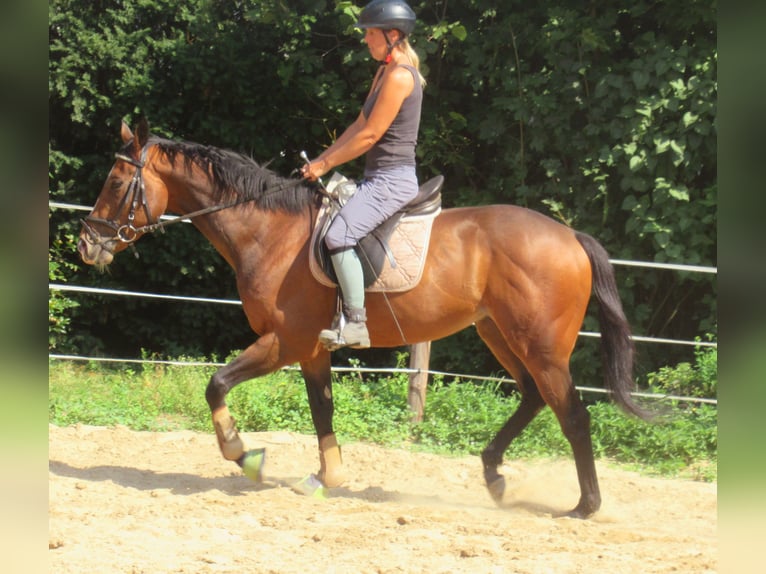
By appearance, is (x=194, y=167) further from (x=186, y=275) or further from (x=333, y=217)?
(x=186, y=275)

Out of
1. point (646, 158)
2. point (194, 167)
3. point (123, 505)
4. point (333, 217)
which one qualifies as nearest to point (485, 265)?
point (333, 217)

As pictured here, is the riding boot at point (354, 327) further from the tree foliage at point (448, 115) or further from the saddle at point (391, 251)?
the tree foliage at point (448, 115)

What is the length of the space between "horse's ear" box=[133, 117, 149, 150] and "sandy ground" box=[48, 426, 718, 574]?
2226mm

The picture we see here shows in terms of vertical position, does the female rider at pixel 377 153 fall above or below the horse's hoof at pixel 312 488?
above

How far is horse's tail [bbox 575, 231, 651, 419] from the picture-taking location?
528 centimetres

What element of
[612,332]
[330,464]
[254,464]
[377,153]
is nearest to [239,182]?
[377,153]

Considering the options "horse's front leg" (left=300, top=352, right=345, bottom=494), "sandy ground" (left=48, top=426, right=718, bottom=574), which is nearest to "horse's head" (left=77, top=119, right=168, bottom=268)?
"horse's front leg" (left=300, top=352, right=345, bottom=494)

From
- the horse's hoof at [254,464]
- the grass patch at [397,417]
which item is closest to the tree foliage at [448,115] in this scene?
the grass patch at [397,417]

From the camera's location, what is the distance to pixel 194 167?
5.52m

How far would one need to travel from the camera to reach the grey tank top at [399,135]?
512cm

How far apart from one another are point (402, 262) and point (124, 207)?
1825 millimetres

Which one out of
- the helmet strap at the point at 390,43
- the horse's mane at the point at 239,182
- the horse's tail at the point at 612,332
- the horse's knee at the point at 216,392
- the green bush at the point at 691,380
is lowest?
the green bush at the point at 691,380

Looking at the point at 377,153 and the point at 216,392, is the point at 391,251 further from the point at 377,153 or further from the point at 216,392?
the point at 216,392

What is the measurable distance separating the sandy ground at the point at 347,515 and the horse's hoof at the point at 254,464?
14 centimetres
